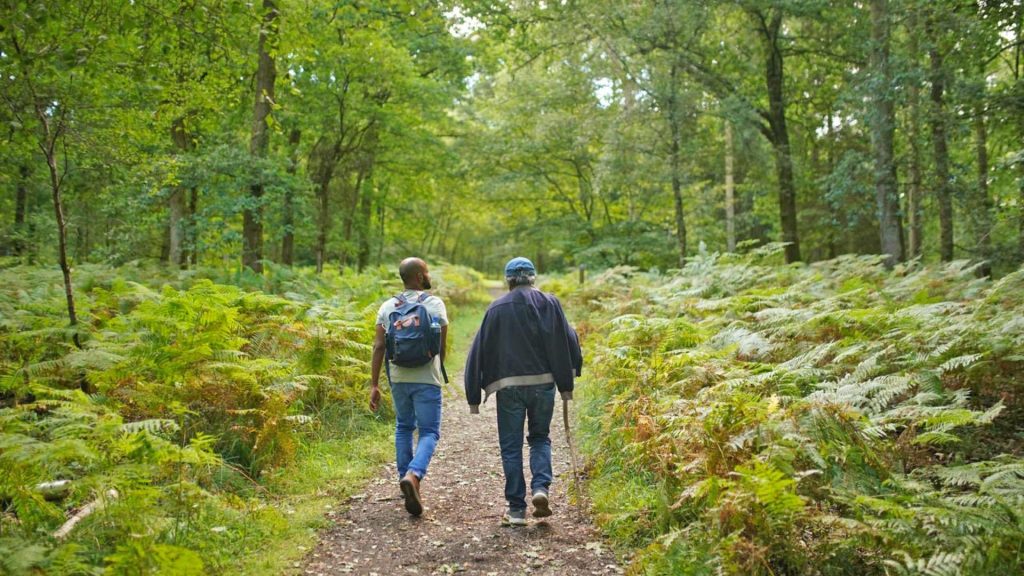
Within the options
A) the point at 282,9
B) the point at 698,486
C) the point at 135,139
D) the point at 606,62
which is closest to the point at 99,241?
the point at 135,139

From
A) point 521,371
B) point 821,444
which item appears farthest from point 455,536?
point 821,444

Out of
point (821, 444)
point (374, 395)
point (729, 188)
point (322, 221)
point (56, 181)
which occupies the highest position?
point (729, 188)

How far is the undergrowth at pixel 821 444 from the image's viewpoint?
3.25 meters

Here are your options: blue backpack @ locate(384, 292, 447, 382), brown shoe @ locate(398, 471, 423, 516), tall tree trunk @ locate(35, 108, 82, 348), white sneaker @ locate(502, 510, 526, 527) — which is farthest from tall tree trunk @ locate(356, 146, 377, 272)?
white sneaker @ locate(502, 510, 526, 527)

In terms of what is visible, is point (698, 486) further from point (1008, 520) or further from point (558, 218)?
point (558, 218)

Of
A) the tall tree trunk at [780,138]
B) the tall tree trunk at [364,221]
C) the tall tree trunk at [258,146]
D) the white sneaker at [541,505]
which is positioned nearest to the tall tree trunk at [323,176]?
the tall tree trunk at [364,221]

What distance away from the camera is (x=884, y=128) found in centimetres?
1247

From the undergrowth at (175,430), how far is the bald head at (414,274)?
1.56 metres

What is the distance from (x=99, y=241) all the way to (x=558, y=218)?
16.8 m

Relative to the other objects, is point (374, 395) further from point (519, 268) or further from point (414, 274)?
point (519, 268)

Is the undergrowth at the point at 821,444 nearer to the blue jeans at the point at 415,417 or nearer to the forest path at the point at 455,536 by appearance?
the forest path at the point at 455,536

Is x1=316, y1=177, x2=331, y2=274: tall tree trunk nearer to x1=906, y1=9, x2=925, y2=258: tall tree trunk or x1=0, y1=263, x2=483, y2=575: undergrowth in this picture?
x1=0, y1=263, x2=483, y2=575: undergrowth

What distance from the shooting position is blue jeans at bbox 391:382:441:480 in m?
5.21

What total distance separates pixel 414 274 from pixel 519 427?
1511mm
